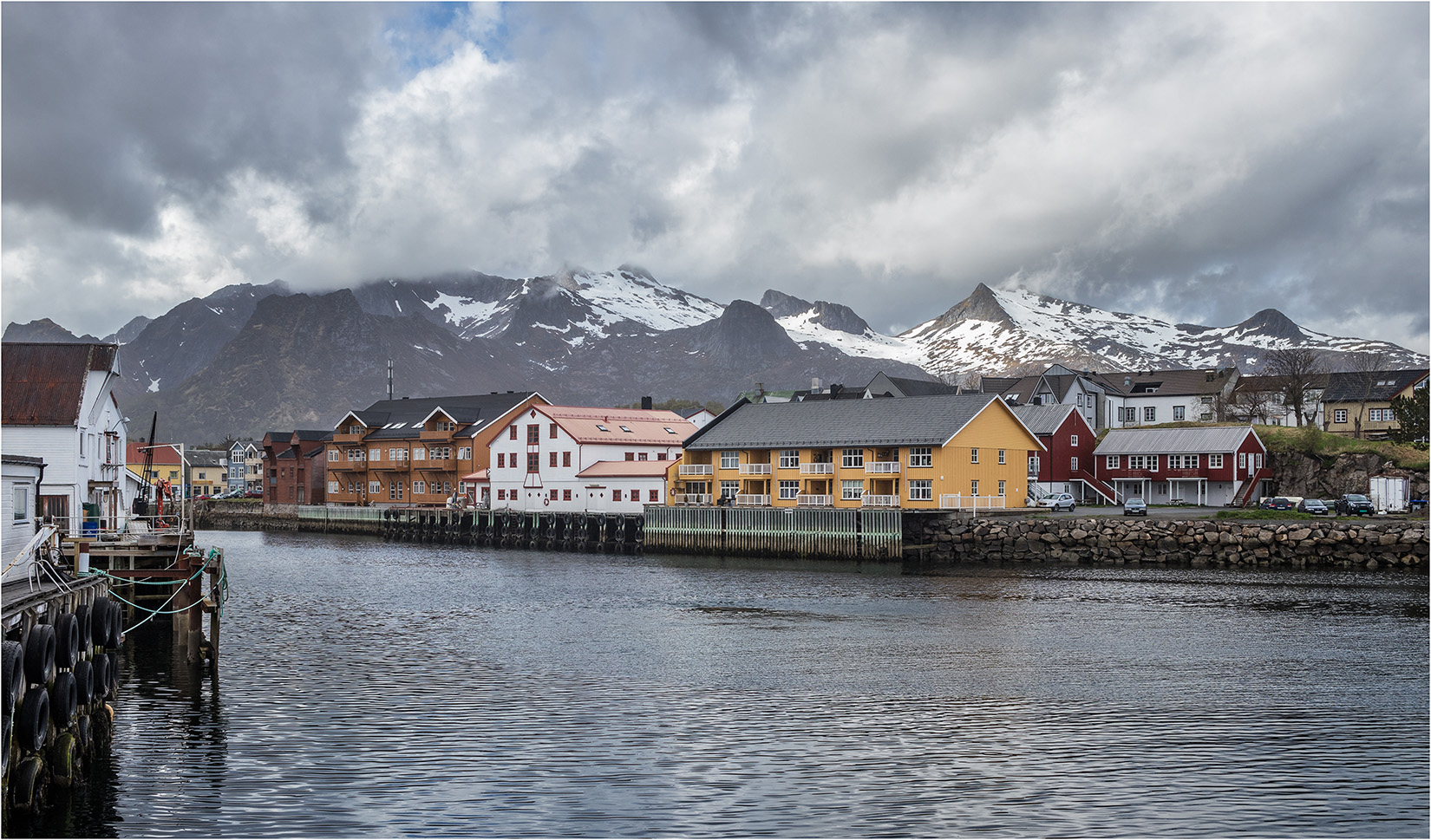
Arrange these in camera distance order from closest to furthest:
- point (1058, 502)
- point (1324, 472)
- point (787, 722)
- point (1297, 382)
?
point (787, 722)
point (1058, 502)
point (1324, 472)
point (1297, 382)

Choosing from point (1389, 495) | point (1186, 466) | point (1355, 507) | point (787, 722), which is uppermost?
point (1186, 466)

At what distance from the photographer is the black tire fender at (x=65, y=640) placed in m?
19.2

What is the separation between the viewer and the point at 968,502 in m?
67.4

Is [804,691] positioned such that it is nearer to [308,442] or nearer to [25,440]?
[25,440]

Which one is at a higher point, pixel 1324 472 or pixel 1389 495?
pixel 1324 472

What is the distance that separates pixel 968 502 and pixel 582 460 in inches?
1172

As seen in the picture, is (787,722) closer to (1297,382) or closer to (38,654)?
(38,654)

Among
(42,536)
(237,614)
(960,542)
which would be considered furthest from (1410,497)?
(42,536)

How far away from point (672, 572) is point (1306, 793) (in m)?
41.3

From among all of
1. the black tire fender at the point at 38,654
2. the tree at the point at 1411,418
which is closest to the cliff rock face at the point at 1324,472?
the tree at the point at 1411,418

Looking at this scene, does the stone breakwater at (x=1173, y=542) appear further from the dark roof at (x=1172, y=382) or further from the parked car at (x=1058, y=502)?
the dark roof at (x=1172, y=382)

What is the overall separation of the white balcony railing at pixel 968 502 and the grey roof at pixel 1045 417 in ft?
33.8

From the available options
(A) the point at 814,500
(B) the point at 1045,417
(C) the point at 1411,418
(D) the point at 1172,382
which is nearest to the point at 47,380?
(A) the point at 814,500

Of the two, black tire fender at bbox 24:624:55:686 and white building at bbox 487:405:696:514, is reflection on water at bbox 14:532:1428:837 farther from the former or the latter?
white building at bbox 487:405:696:514
